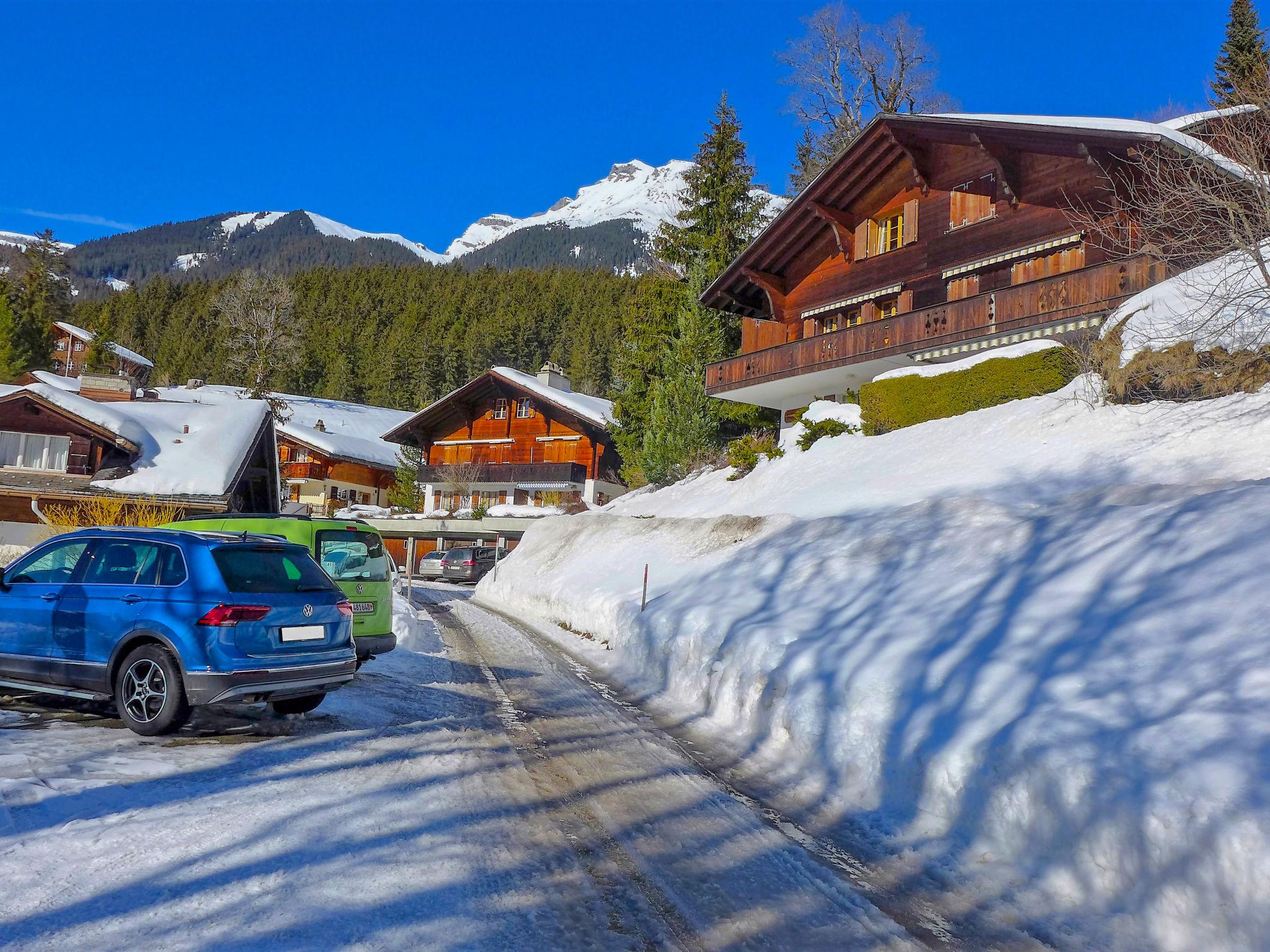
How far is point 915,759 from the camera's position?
20.4 ft

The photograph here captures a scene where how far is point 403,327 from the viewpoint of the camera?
99438mm

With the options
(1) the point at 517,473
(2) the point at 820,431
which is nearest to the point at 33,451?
(1) the point at 517,473

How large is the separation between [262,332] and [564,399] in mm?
22357

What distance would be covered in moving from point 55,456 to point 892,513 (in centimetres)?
2826

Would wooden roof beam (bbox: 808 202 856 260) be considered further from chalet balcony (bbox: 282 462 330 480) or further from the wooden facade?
chalet balcony (bbox: 282 462 330 480)

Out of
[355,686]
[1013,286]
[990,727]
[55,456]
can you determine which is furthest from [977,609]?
[55,456]

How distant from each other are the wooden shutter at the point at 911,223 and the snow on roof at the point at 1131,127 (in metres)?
3.42

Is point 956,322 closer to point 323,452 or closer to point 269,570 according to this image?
point 269,570

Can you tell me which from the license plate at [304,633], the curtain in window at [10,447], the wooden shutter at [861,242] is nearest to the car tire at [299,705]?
the license plate at [304,633]

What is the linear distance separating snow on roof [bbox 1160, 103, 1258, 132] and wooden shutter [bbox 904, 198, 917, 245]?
742 centimetres

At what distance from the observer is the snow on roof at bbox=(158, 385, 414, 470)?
55.1 metres

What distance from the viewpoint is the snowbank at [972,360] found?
A: 62.0 ft

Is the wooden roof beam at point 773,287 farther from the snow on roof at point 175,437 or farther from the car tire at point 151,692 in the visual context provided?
the car tire at point 151,692

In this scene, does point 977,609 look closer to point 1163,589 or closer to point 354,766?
point 1163,589
